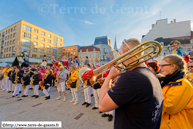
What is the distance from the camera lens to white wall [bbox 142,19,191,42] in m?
24.0

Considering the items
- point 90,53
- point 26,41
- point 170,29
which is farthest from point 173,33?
point 26,41

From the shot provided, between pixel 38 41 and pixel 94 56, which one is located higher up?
pixel 38 41

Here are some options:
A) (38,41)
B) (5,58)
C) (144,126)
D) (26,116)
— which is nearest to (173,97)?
(144,126)

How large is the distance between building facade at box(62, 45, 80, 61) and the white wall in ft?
112

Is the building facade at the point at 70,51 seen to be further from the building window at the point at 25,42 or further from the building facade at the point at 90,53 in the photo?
the building window at the point at 25,42

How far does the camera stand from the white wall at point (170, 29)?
24.0 m

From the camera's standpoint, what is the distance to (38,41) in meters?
40.5

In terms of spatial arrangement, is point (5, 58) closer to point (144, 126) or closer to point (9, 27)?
point (9, 27)

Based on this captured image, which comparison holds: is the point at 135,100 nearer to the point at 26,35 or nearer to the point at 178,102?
the point at 178,102

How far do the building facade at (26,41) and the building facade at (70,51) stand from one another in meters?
6.74

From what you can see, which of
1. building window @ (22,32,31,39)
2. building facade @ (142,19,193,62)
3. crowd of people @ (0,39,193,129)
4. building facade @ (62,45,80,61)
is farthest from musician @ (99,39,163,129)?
building facade @ (62,45,80,61)

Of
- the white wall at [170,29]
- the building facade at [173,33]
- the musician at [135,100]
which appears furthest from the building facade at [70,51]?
the musician at [135,100]

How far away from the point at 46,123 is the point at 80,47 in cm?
4777

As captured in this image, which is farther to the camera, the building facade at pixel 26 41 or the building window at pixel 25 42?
the building window at pixel 25 42
